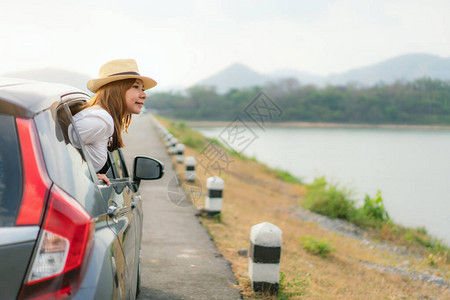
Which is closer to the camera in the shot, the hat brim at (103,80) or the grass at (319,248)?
the hat brim at (103,80)

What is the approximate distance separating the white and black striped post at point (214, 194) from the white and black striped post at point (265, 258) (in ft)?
11.5

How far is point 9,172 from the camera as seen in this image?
160cm

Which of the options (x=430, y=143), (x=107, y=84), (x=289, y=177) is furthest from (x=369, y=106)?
(x=107, y=84)

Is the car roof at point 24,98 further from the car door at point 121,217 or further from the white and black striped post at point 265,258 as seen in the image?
the white and black striped post at point 265,258

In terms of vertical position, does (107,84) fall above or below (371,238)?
above

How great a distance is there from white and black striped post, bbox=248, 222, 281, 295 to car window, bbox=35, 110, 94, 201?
9.22 feet

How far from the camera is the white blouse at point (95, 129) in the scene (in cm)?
254

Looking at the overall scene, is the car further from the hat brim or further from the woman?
the hat brim

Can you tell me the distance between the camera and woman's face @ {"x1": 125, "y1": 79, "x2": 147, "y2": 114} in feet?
10.0

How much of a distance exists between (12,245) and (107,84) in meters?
1.74

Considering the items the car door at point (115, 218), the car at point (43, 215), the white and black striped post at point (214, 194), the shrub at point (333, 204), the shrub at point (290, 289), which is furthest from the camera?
the shrub at point (333, 204)

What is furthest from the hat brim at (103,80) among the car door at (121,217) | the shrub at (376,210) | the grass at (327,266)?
the shrub at (376,210)

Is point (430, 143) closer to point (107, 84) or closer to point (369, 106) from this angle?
point (369, 106)

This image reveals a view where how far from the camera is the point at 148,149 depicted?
67.4 ft
